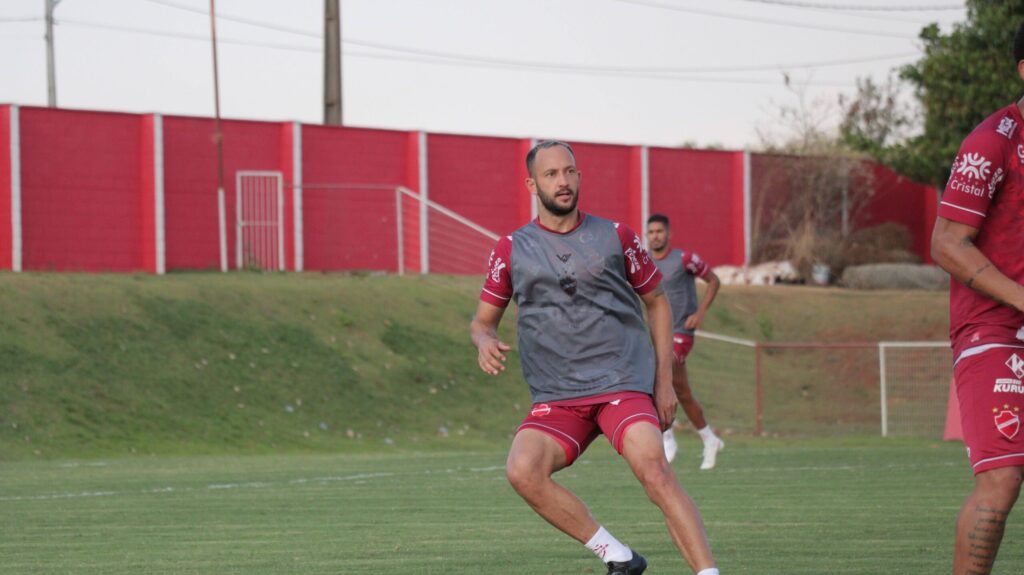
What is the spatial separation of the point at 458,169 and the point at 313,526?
92.4 feet

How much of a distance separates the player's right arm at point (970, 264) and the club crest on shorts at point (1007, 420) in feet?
1.26

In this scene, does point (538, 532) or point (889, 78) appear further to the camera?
point (889, 78)

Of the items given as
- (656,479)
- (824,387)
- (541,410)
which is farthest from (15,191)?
(656,479)

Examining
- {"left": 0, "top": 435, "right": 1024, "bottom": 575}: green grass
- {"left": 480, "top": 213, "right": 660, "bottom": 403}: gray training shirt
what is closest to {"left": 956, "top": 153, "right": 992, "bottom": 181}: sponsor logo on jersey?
{"left": 480, "top": 213, "right": 660, "bottom": 403}: gray training shirt

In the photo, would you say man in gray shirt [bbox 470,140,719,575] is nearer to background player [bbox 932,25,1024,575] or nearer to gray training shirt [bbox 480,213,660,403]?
gray training shirt [bbox 480,213,660,403]

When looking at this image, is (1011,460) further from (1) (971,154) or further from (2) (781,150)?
(2) (781,150)

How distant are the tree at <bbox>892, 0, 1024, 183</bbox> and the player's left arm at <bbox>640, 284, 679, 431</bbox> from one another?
26195 millimetres

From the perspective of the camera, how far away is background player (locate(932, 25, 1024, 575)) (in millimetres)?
6016

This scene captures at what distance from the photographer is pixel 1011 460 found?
6004 millimetres

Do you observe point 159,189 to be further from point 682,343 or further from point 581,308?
point 581,308

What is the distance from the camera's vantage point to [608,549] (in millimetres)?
7379

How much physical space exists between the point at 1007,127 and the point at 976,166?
225 mm

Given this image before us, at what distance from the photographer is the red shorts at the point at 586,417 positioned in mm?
7258

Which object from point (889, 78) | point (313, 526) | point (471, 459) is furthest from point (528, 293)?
point (889, 78)
